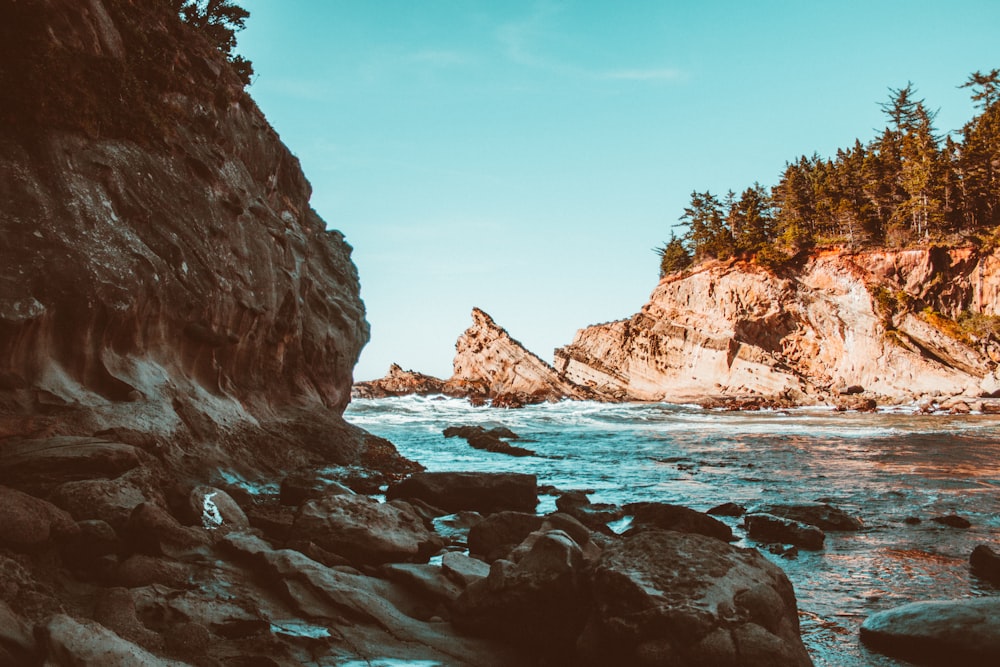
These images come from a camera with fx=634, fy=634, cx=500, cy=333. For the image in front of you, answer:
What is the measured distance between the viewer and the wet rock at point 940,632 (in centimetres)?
517

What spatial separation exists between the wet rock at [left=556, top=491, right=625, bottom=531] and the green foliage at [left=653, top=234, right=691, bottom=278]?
223 ft

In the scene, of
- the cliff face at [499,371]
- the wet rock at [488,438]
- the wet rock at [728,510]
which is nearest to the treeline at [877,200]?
the cliff face at [499,371]

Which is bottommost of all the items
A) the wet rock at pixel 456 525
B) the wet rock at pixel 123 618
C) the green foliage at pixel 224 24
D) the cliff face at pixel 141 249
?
the wet rock at pixel 456 525

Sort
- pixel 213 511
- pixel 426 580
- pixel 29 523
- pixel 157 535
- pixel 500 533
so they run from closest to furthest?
pixel 29 523
pixel 157 535
pixel 426 580
pixel 213 511
pixel 500 533

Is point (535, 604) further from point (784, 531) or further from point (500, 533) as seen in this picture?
point (784, 531)

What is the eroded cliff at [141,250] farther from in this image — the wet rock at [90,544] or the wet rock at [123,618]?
the wet rock at [123,618]

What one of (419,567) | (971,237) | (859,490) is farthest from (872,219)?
(419,567)

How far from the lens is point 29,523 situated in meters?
5.20

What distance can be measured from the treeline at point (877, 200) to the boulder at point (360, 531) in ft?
209

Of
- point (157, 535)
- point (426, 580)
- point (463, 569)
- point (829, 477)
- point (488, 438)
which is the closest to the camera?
point (157, 535)

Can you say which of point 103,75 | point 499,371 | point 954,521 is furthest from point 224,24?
point 499,371

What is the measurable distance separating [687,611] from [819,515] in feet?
23.8

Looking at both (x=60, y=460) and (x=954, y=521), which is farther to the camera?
(x=954, y=521)

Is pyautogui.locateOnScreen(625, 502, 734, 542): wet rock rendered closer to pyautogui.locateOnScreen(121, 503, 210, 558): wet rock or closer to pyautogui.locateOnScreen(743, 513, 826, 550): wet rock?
pyautogui.locateOnScreen(743, 513, 826, 550): wet rock
